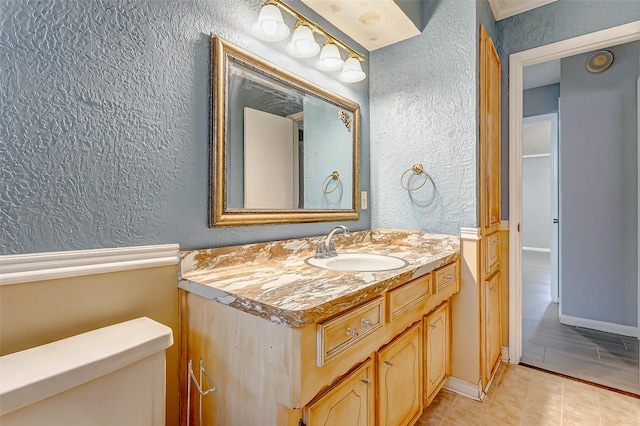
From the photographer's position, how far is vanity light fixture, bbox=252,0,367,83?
125 centimetres

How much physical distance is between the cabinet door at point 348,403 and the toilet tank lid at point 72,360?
44 cm

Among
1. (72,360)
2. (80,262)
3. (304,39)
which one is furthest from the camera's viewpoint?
(304,39)

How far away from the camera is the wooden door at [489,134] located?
1720 millimetres

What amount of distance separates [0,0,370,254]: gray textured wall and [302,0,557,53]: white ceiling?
60 centimetres

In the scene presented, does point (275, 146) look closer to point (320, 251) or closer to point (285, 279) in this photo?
point (320, 251)

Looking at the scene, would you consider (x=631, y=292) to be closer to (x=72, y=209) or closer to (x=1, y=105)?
(x=72, y=209)

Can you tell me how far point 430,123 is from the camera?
71.4 inches

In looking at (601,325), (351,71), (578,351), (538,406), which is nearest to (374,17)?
(351,71)

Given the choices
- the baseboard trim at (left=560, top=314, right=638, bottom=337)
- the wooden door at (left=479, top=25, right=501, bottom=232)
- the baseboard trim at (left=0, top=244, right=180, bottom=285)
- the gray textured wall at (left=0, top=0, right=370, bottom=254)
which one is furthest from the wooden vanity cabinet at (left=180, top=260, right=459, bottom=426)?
the baseboard trim at (left=560, top=314, right=638, bottom=337)

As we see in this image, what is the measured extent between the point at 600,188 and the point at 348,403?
289 centimetres

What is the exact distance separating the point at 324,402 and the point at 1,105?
1.09 m

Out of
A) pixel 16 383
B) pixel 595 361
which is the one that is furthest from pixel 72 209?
pixel 595 361

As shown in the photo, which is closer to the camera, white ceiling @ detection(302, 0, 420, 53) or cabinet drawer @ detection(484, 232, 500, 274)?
white ceiling @ detection(302, 0, 420, 53)

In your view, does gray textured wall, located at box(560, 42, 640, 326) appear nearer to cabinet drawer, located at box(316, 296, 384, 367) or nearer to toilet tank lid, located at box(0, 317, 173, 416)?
cabinet drawer, located at box(316, 296, 384, 367)
